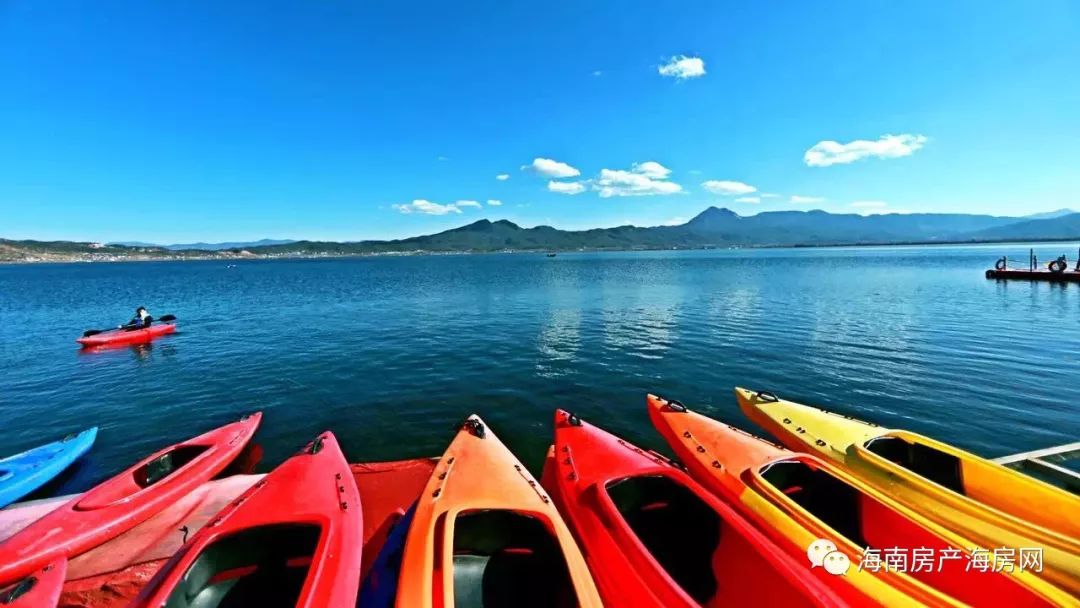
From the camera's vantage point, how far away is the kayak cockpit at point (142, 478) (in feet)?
26.0

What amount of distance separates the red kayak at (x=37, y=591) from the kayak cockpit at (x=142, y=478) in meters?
2.58

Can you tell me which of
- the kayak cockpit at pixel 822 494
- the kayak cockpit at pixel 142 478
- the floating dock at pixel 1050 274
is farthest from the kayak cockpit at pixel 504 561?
the floating dock at pixel 1050 274

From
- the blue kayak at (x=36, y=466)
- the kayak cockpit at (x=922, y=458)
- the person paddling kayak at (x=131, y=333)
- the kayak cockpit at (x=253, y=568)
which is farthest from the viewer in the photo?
the person paddling kayak at (x=131, y=333)

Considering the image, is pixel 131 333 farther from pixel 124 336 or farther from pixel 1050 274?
pixel 1050 274

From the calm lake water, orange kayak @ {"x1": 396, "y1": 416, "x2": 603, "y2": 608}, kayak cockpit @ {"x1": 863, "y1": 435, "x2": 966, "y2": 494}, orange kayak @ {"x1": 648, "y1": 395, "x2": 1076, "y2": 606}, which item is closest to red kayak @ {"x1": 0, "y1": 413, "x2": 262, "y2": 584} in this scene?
the calm lake water

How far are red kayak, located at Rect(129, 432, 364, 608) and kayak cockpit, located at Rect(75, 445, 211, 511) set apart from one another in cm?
369

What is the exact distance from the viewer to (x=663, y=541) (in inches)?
269

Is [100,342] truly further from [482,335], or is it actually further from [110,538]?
[110,538]

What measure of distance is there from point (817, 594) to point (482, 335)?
857 inches

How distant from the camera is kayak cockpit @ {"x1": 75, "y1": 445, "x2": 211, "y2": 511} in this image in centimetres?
792

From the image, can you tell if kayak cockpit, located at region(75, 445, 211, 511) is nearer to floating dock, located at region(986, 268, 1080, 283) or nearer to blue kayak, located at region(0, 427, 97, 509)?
blue kayak, located at region(0, 427, 97, 509)

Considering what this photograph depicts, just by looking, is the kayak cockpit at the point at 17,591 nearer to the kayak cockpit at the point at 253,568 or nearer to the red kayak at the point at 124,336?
the kayak cockpit at the point at 253,568

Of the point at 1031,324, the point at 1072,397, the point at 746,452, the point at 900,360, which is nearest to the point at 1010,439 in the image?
the point at 1072,397

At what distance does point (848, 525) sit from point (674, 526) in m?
3.07
